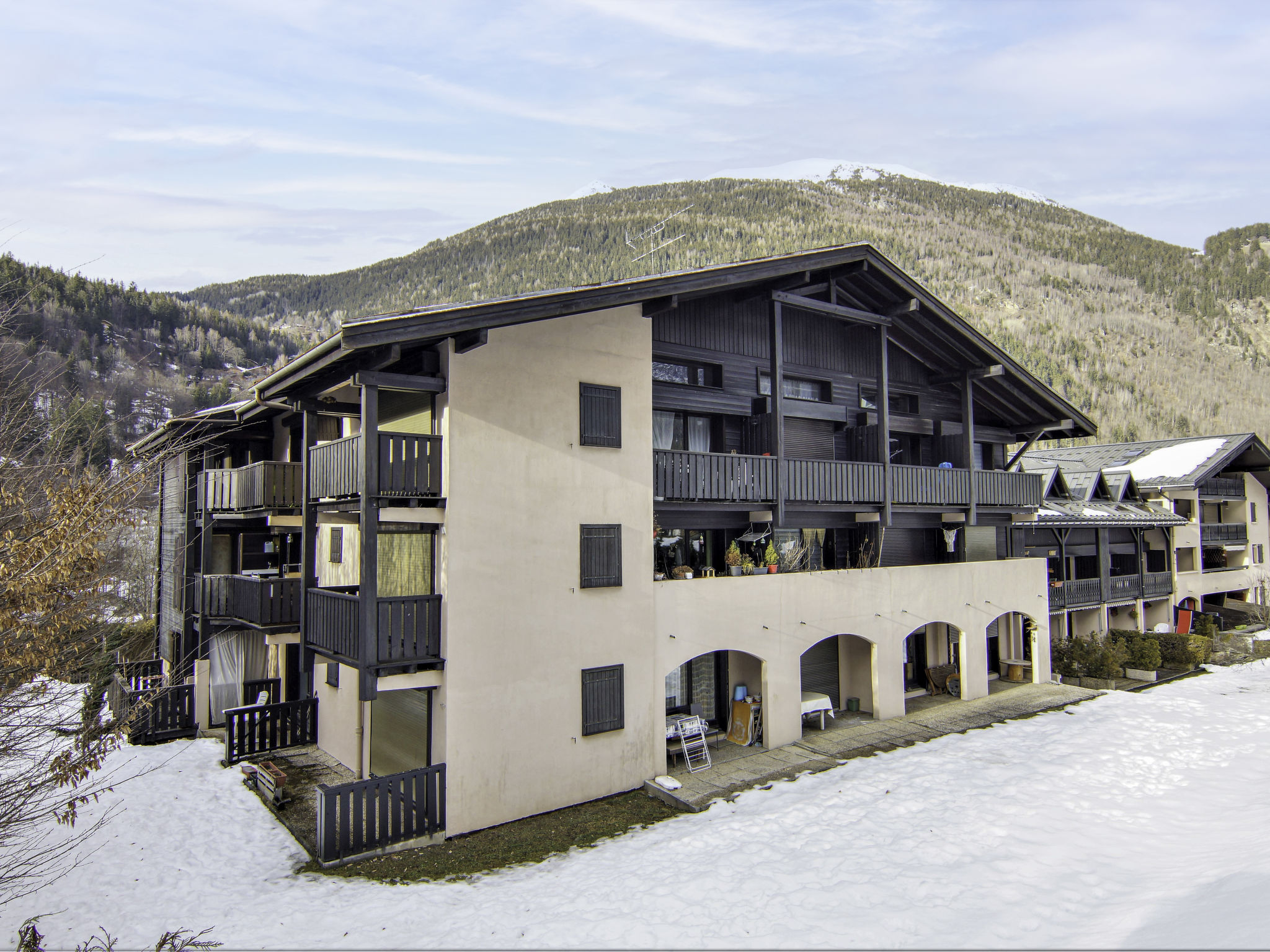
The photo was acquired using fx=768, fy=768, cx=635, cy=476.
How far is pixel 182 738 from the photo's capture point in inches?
699

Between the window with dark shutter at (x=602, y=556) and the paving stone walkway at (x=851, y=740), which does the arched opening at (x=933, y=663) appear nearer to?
the paving stone walkway at (x=851, y=740)

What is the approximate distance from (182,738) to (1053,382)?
100262 mm

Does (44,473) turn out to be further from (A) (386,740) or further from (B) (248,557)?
(B) (248,557)

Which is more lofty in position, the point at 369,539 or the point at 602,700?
the point at 369,539

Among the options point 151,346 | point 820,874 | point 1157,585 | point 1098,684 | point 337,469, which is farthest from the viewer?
point 151,346

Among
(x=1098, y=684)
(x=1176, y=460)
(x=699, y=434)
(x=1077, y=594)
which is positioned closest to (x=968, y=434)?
(x=699, y=434)

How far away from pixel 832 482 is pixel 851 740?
555 cm

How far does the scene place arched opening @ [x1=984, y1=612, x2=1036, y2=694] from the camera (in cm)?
2234

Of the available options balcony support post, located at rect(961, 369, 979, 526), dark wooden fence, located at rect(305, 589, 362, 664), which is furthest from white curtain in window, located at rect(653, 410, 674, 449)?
balcony support post, located at rect(961, 369, 979, 526)

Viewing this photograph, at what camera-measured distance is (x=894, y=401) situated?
21.2 m

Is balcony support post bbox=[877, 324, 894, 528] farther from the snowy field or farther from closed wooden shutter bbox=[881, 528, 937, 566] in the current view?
the snowy field

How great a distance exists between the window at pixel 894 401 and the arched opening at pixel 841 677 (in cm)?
605

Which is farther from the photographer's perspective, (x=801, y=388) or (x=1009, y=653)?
(x=1009, y=653)

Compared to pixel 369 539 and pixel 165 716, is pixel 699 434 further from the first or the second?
pixel 165 716
